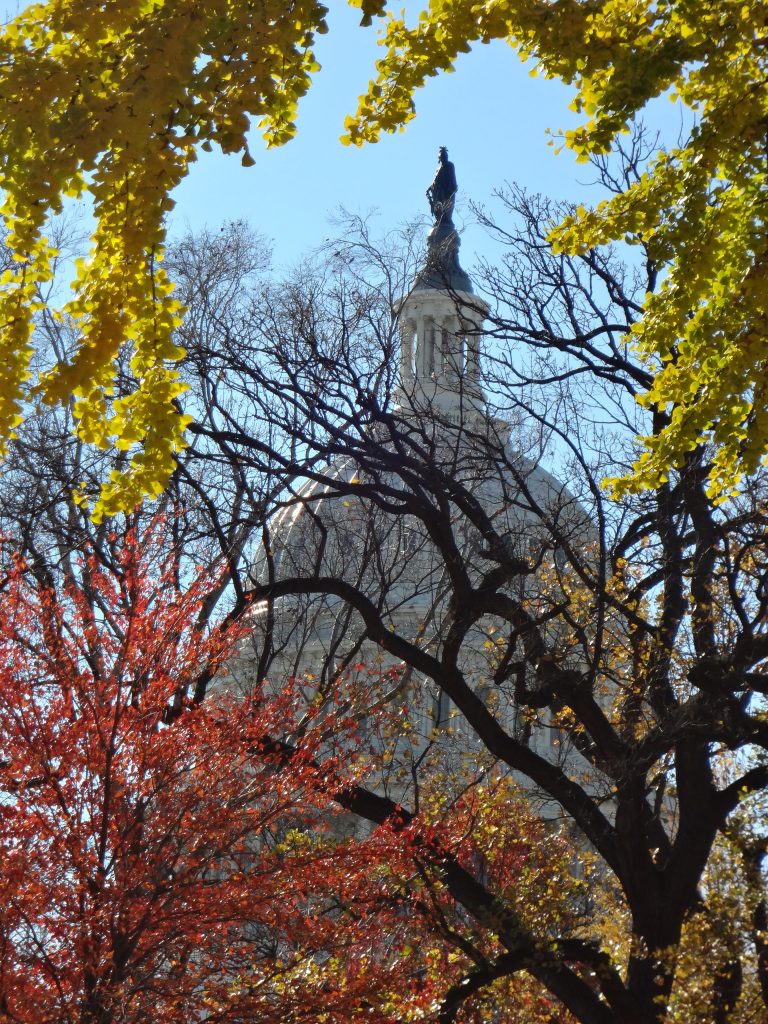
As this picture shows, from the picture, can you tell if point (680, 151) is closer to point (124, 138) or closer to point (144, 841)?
point (124, 138)

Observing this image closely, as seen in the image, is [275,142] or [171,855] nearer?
[275,142]

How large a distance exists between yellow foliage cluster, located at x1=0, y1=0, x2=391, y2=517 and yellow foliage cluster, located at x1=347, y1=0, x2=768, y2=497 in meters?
0.96

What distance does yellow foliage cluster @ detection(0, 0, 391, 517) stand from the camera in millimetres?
5211

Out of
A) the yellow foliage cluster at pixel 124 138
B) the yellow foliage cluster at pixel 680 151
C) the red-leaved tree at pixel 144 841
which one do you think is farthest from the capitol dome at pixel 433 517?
the yellow foliage cluster at pixel 124 138

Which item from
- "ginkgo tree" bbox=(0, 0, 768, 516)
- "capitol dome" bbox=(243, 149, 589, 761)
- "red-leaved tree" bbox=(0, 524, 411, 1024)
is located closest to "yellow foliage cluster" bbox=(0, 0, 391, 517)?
"ginkgo tree" bbox=(0, 0, 768, 516)

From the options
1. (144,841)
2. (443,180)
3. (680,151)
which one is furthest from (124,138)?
(443,180)

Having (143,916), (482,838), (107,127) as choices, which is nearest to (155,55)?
(107,127)

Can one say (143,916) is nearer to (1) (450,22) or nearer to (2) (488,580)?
(2) (488,580)

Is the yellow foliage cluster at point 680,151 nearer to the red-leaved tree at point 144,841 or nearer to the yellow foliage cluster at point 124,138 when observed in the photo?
the yellow foliage cluster at point 124,138

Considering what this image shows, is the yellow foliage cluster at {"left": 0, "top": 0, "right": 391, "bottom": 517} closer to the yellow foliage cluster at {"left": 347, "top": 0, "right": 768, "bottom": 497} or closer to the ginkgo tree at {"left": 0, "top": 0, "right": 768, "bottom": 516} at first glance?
the ginkgo tree at {"left": 0, "top": 0, "right": 768, "bottom": 516}

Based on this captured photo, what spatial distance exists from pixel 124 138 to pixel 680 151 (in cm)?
367

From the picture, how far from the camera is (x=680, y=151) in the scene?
301 inches

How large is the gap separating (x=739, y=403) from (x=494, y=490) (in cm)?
2889

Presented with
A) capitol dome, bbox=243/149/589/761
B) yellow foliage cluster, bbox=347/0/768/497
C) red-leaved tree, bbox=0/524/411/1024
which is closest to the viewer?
yellow foliage cluster, bbox=347/0/768/497
